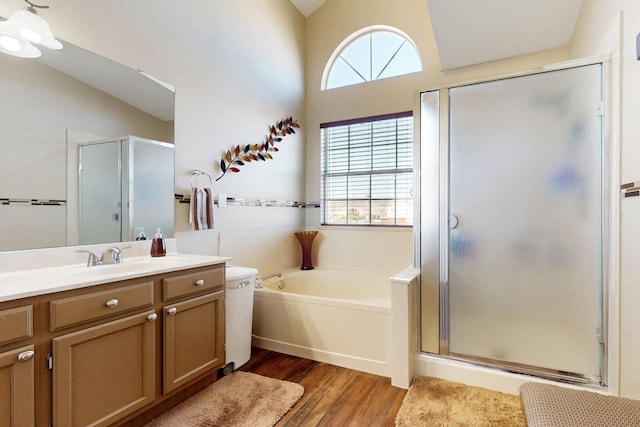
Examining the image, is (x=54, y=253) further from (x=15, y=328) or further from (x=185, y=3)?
(x=185, y=3)

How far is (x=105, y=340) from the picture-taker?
4.68ft

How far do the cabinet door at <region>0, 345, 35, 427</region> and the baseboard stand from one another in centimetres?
160

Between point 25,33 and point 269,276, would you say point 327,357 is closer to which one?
point 269,276

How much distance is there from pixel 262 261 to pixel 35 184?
1.94 metres

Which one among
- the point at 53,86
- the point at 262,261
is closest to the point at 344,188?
the point at 262,261

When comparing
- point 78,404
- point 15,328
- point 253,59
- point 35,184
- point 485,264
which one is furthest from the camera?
point 253,59

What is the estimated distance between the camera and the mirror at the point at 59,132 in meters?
1.59

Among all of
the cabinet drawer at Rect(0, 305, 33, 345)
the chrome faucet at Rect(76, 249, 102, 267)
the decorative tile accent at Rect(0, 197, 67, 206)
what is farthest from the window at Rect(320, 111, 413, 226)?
the cabinet drawer at Rect(0, 305, 33, 345)

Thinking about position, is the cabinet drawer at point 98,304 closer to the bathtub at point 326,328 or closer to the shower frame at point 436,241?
the bathtub at point 326,328

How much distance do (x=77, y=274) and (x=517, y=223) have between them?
2.41 meters

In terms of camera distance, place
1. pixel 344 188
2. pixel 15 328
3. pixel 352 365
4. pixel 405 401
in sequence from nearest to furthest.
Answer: pixel 15 328
pixel 405 401
pixel 352 365
pixel 344 188

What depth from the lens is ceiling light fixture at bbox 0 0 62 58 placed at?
5.10 feet

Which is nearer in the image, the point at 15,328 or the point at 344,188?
the point at 15,328

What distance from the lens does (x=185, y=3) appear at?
2.46m
